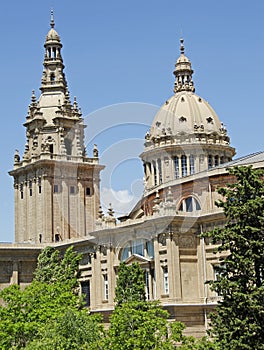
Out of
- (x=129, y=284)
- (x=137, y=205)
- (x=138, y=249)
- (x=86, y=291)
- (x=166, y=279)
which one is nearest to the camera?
(x=166, y=279)

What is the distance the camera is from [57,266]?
3706 inches

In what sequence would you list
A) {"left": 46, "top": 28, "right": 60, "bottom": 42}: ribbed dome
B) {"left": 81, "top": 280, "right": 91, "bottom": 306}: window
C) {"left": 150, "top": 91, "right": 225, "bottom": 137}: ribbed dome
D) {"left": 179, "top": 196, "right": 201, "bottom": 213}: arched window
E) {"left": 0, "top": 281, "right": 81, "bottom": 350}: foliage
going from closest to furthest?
1. {"left": 0, "top": 281, "right": 81, "bottom": 350}: foliage
2. {"left": 179, "top": 196, "right": 201, "bottom": 213}: arched window
3. {"left": 81, "top": 280, "right": 91, "bottom": 306}: window
4. {"left": 150, "top": 91, "right": 225, "bottom": 137}: ribbed dome
5. {"left": 46, "top": 28, "right": 60, "bottom": 42}: ribbed dome

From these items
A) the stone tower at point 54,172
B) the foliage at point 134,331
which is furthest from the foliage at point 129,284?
the stone tower at point 54,172

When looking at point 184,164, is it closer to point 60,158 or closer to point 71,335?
point 60,158

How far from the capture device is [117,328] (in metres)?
55.8

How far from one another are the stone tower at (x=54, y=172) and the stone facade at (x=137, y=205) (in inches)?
5.9

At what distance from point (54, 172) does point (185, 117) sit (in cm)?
2355

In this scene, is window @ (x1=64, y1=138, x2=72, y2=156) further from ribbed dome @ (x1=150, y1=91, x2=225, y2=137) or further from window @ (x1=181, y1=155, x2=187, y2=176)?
window @ (x1=181, y1=155, x2=187, y2=176)

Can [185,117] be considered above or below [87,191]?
above

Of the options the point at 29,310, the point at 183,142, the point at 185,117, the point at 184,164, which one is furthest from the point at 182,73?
the point at 29,310

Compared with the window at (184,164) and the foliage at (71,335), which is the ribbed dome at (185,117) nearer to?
the window at (184,164)

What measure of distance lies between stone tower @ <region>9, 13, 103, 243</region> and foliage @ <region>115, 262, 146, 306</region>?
3261cm

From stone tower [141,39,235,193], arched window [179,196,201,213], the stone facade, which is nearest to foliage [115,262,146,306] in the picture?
the stone facade

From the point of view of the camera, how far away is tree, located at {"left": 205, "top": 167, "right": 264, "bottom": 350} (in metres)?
48.5
